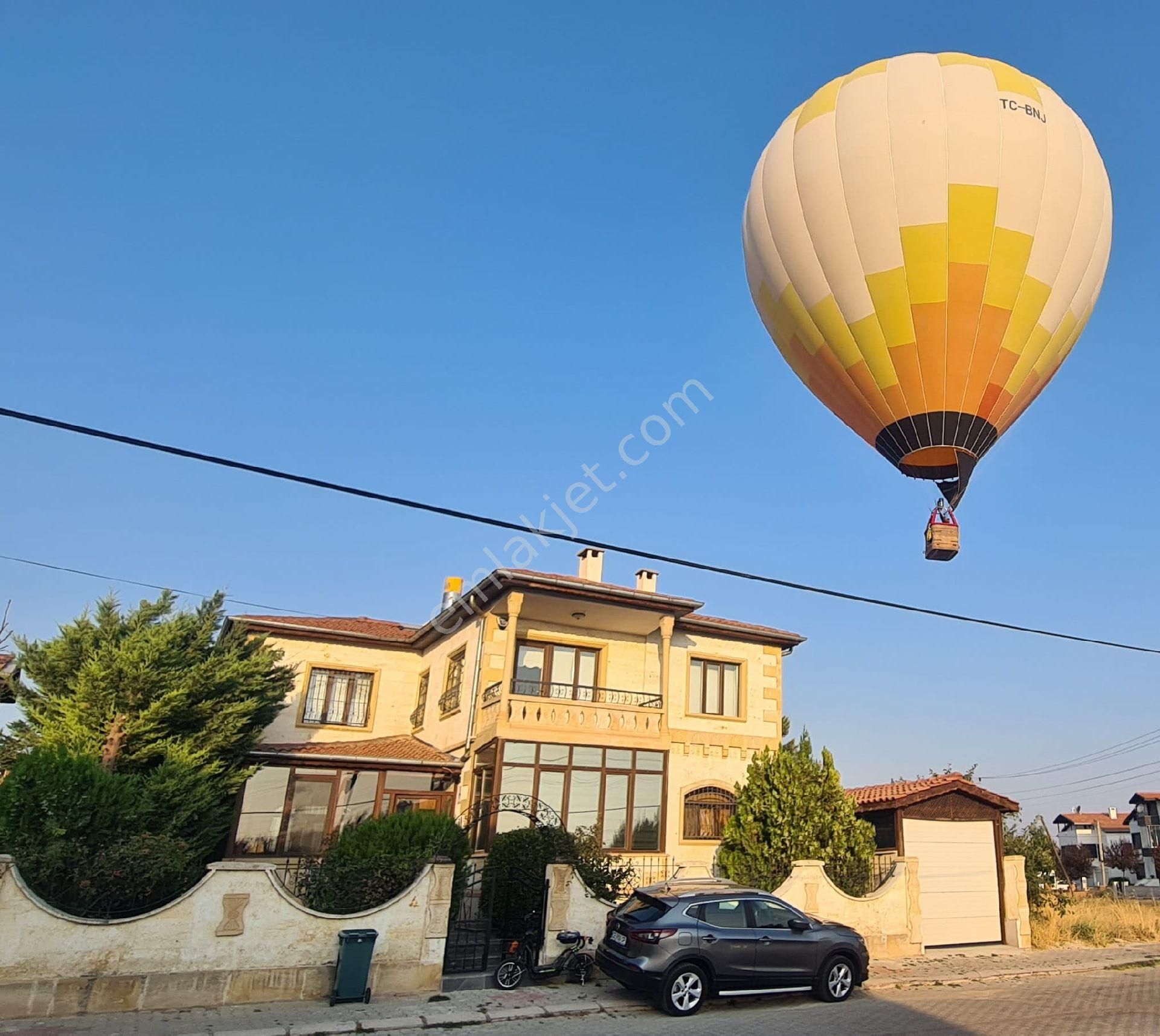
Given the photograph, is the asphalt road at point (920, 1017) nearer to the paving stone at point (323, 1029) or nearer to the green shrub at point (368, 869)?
the paving stone at point (323, 1029)

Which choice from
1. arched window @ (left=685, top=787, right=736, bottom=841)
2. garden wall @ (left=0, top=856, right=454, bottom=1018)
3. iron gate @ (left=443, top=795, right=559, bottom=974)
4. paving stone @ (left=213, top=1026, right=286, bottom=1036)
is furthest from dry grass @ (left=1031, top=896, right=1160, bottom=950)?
paving stone @ (left=213, top=1026, right=286, bottom=1036)

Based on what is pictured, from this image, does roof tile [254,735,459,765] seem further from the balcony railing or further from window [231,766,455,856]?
the balcony railing

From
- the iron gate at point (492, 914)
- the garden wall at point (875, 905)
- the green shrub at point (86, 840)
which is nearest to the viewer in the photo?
the green shrub at point (86, 840)

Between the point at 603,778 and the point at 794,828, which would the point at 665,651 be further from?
the point at 794,828

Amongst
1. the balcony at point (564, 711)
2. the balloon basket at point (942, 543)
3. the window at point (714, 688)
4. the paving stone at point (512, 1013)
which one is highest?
the balloon basket at point (942, 543)

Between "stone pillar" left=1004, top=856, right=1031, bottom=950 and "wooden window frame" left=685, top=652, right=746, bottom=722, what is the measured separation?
747 centimetres

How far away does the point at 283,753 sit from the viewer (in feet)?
66.9

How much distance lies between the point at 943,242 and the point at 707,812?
15.5m

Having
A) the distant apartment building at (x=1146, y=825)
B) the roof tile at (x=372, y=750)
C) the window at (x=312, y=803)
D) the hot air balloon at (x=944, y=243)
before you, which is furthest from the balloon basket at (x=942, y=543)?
the distant apartment building at (x=1146, y=825)

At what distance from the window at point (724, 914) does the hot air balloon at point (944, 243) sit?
678 centimetres

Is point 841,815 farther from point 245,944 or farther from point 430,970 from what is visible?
point 245,944

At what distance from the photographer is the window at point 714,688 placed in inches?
928

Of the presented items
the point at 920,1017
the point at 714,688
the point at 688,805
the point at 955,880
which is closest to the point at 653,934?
the point at 920,1017

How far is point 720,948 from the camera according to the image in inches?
451
